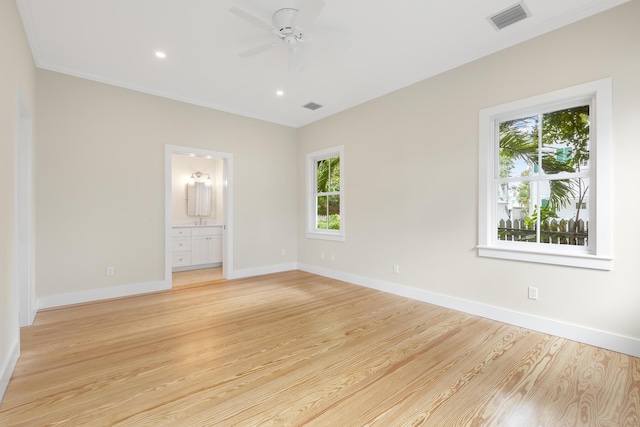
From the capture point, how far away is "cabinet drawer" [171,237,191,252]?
19.1 feet

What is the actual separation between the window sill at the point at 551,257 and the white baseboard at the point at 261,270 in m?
3.64

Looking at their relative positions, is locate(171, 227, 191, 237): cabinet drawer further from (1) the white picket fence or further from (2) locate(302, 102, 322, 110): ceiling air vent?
(1) the white picket fence

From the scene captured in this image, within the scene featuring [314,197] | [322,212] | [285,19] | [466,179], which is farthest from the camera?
[314,197]

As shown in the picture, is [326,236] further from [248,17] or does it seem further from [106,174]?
[248,17]

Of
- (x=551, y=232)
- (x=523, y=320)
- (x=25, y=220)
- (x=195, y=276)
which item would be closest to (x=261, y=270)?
(x=195, y=276)

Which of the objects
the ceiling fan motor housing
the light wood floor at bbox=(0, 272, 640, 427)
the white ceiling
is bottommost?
the light wood floor at bbox=(0, 272, 640, 427)

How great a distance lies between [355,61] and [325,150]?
2010mm

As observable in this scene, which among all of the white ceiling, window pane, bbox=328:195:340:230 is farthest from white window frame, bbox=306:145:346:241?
the white ceiling

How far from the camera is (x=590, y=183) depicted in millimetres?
2664

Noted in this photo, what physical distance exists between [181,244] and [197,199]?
133 centimetres

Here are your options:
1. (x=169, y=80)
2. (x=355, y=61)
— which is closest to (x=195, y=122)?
Result: (x=169, y=80)

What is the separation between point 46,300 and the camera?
3596mm

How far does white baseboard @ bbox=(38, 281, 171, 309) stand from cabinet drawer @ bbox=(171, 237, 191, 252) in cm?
149

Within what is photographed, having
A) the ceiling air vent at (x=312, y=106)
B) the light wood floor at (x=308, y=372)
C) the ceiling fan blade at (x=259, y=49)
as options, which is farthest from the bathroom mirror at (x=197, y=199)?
the ceiling fan blade at (x=259, y=49)
